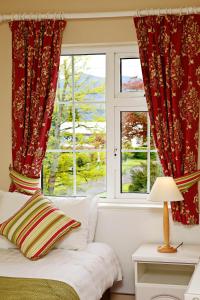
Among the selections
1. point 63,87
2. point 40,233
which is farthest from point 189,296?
point 63,87

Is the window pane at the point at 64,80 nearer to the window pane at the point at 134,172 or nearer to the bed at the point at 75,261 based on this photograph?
the window pane at the point at 134,172

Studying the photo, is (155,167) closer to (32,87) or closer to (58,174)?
(58,174)

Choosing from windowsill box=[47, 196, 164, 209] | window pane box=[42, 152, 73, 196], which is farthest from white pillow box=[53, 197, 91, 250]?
window pane box=[42, 152, 73, 196]

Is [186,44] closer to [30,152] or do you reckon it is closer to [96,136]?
[96,136]

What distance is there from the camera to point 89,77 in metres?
4.79

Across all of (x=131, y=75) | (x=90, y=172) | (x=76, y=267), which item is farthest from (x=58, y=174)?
(x=76, y=267)

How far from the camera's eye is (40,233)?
4.09 m

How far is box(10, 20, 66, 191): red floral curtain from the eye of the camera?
4.61 metres

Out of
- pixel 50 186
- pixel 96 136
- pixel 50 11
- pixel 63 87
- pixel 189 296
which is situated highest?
pixel 50 11

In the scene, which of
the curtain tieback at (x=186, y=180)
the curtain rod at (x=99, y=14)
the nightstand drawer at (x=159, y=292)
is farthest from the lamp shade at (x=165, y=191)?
the curtain rod at (x=99, y=14)

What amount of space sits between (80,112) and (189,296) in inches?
92.0

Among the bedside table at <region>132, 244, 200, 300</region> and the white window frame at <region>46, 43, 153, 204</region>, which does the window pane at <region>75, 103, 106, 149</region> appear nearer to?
the white window frame at <region>46, 43, 153, 204</region>

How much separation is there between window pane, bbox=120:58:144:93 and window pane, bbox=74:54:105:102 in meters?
0.17

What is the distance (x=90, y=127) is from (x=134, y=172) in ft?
1.73
